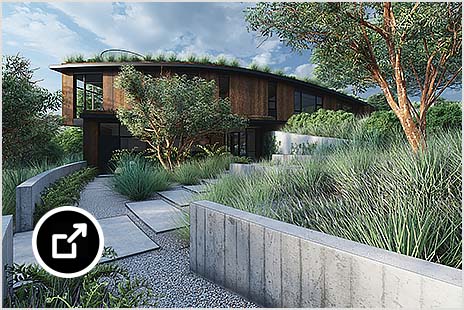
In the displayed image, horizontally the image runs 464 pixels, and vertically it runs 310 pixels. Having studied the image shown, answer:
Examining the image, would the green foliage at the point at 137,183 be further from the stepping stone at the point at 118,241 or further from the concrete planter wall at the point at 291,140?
the concrete planter wall at the point at 291,140

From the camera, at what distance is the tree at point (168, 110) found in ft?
25.1

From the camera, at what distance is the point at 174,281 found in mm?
2385

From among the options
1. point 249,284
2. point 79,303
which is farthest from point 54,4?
point 249,284

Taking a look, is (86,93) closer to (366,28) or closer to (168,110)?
(168,110)

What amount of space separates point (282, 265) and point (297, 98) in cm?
1282

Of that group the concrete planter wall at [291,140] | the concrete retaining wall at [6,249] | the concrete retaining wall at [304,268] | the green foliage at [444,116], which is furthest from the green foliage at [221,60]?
the concrete retaining wall at [6,249]

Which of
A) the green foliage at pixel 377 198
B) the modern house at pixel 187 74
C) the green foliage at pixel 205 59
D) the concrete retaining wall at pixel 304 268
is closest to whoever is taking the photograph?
the concrete retaining wall at pixel 304 268

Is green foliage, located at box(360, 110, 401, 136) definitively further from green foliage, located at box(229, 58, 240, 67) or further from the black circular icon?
green foliage, located at box(229, 58, 240, 67)

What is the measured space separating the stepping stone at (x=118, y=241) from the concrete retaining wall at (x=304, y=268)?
32.8 inches

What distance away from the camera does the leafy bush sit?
25.3 ft

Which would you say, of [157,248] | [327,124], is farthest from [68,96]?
[157,248]

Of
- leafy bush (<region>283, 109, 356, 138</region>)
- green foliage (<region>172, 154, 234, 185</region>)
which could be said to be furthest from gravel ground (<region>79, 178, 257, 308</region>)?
leafy bush (<region>283, 109, 356, 138</region>)

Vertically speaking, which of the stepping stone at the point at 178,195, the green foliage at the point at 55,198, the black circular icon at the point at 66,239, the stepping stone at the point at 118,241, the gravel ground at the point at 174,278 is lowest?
the gravel ground at the point at 174,278

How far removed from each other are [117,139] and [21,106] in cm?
679
